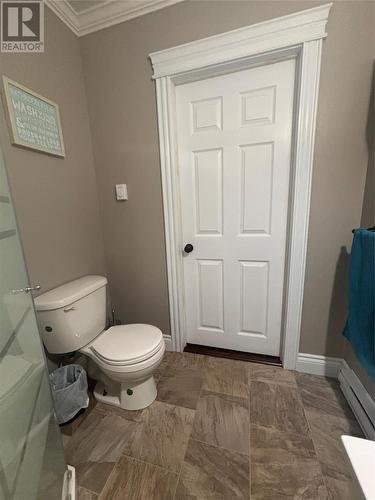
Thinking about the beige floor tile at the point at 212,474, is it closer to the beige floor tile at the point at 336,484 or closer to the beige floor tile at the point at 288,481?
the beige floor tile at the point at 288,481

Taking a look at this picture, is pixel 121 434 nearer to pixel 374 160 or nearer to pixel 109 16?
pixel 374 160

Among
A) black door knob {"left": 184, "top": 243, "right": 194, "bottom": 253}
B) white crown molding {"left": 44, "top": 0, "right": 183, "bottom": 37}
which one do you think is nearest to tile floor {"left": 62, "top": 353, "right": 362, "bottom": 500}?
black door knob {"left": 184, "top": 243, "right": 194, "bottom": 253}

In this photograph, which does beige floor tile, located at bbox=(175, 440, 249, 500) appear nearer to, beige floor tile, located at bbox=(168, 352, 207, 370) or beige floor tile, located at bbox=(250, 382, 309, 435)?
beige floor tile, located at bbox=(250, 382, 309, 435)

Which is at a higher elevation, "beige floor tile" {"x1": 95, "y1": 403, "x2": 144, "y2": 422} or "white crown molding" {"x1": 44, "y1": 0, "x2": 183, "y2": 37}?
"white crown molding" {"x1": 44, "y1": 0, "x2": 183, "y2": 37}

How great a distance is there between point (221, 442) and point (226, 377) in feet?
1.37

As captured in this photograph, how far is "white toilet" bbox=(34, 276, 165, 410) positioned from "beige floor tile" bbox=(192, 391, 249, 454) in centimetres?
31

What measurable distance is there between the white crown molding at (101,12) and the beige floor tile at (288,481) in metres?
2.40

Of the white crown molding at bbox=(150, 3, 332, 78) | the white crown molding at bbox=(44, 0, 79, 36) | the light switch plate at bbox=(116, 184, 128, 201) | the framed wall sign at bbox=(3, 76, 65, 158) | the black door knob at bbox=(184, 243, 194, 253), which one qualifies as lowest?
the black door knob at bbox=(184, 243, 194, 253)

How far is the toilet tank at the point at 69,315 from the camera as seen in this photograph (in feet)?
3.60

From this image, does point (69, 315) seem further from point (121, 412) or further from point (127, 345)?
point (121, 412)

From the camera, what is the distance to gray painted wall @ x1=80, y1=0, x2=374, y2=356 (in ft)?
3.54

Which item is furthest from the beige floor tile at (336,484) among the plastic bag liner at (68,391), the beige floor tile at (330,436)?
the plastic bag liner at (68,391)

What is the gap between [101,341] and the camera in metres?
1.22

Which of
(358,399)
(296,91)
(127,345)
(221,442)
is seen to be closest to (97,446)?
(127,345)
